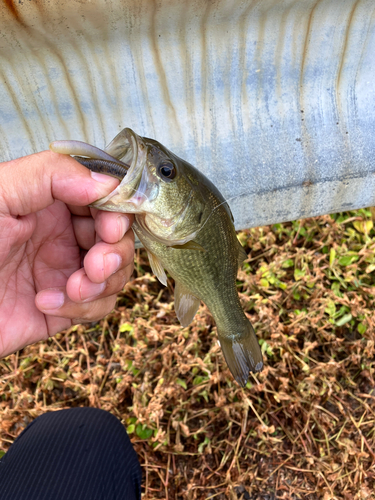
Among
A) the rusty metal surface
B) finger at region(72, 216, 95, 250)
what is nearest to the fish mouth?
finger at region(72, 216, 95, 250)

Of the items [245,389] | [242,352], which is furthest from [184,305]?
[245,389]

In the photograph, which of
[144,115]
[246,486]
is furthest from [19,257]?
[246,486]

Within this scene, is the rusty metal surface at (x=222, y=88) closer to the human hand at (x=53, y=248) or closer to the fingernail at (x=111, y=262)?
the human hand at (x=53, y=248)

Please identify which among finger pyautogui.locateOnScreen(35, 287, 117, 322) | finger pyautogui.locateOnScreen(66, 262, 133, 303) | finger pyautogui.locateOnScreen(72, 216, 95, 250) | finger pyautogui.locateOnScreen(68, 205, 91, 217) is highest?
finger pyautogui.locateOnScreen(68, 205, 91, 217)

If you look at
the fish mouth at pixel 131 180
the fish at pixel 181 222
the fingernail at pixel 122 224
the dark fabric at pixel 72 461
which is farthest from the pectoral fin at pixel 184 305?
the dark fabric at pixel 72 461

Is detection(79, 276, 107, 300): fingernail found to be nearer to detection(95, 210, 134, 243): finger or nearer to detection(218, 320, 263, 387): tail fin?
detection(95, 210, 134, 243): finger
